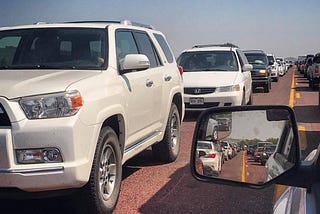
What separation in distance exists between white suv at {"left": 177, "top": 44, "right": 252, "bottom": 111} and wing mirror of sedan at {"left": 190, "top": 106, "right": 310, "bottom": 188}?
9.15 m

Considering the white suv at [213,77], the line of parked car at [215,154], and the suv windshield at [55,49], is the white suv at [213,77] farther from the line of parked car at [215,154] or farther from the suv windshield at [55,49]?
the line of parked car at [215,154]

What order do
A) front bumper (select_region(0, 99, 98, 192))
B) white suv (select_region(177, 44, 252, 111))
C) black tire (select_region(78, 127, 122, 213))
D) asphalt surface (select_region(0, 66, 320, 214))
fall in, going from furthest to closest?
1. white suv (select_region(177, 44, 252, 111))
2. asphalt surface (select_region(0, 66, 320, 214))
3. black tire (select_region(78, 127, 122, 213))
4. front bumper (select_region(0, 99, 98, 192))

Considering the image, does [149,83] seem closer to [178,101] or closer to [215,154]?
[178,101]

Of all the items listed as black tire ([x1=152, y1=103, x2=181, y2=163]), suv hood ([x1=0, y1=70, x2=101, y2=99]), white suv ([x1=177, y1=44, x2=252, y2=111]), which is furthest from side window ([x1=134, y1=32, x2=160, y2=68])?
white suv ([x1=177, y1=44, x2=252, y2=111])

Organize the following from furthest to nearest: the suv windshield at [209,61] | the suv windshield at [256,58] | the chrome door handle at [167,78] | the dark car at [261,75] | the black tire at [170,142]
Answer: the suv windshield at [256,58], the dark car at [261,75], the suv windshield at [209,61], the black tire at [170,142], the chrome door handle at [167,78]

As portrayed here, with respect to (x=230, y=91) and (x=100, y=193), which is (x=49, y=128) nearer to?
(x=100, y=193)

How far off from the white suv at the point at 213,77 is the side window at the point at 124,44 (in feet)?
18.9

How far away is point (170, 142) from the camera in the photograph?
6.78 metres

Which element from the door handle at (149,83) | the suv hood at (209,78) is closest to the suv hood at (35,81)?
the door handle at (149,83)

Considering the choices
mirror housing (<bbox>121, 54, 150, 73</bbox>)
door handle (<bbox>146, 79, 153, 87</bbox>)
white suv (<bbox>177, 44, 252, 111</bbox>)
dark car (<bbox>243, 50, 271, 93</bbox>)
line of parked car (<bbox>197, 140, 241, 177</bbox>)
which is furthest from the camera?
dark car (<bbox>243, 50, 271, 93</bbox>)

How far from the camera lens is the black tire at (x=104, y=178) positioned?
4.15 meters

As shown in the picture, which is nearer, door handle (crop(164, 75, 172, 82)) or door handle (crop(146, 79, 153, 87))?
door handle (crop(146, 79, 153, 87))

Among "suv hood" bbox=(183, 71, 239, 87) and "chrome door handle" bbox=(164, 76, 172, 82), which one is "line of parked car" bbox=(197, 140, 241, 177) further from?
"suv hood" bbox=(183, 71, 239, 87)

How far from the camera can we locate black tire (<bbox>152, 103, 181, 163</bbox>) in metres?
6.68
